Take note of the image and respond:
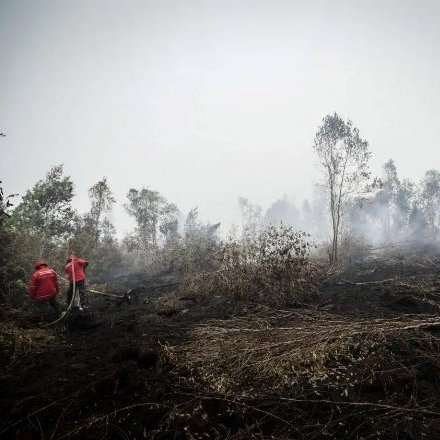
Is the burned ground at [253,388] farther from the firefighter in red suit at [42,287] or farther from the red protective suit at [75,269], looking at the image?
the red protective suit at [75,269]

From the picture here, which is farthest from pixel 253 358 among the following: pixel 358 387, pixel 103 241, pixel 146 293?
pixel 103 241

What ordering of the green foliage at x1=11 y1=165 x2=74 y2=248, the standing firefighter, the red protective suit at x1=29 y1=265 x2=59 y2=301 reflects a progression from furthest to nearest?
the green foliage at x1=11 y1=165 x2=74 y2=248, the standing firefighter, the red protective suit at x1=29 y1=265 x2=59 y2=301

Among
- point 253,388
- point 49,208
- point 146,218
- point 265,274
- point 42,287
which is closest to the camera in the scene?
point 253,388

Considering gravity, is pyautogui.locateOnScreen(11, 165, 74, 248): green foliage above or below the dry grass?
above

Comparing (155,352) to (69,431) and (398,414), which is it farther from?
(398,414)

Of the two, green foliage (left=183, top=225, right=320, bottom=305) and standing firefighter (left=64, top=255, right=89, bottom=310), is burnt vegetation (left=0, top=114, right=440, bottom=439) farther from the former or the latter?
standing firefighter (left=64, top=255, right=89, bottom=310)

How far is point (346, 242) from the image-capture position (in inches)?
994

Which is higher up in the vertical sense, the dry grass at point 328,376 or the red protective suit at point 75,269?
the red protective suit at point 75,269

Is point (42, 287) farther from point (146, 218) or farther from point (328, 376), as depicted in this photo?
point (146, 218)

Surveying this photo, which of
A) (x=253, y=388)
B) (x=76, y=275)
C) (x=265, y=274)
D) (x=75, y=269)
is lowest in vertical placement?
(x=253, y=388)

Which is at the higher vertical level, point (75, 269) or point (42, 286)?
point (75, 269)

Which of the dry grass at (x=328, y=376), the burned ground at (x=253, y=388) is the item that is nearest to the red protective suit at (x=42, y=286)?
the burned ground at (x=253, y=388)

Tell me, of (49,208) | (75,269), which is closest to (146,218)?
(49,208)

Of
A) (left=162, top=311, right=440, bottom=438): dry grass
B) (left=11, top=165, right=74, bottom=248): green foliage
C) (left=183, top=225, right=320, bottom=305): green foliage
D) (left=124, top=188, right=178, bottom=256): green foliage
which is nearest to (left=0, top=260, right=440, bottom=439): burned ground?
(left=162, top=311, right=440, bottom=438): dry grass
